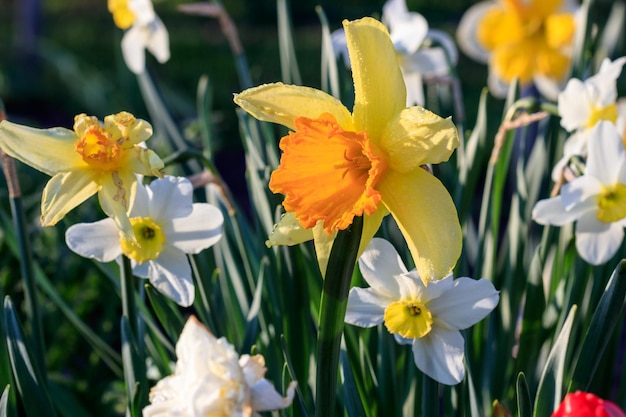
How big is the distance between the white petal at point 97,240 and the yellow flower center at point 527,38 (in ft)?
3.59

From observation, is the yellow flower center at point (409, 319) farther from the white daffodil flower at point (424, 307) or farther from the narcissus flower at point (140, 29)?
the narcissus flower at point (140, 29)

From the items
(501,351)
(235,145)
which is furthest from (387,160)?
(235,145)

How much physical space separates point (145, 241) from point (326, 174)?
0.32 metres

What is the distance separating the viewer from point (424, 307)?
2.99 ft

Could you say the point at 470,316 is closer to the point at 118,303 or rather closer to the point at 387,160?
the point at 387,160

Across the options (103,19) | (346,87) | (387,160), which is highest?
(387,160)

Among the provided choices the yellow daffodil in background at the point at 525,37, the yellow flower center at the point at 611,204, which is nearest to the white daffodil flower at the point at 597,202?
the yellow flower center at the point at 611,204

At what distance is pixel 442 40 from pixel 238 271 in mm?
566

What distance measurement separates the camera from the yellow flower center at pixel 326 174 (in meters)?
0.74

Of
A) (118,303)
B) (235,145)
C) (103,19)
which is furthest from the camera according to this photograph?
(103,19)

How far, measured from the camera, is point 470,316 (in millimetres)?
904

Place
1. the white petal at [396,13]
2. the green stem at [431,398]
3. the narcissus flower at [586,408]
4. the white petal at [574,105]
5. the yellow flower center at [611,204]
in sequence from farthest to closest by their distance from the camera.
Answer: the white petal at [396,13] < the white petal at [574,105] < the yellow flower center at [611,204] < the green stem at [431,398] < the narcissus flower at [586,408]

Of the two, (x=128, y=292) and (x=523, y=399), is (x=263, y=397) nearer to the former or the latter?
(x=523, y=399)

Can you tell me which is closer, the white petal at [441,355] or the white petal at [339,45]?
the white petal at [441,355]
